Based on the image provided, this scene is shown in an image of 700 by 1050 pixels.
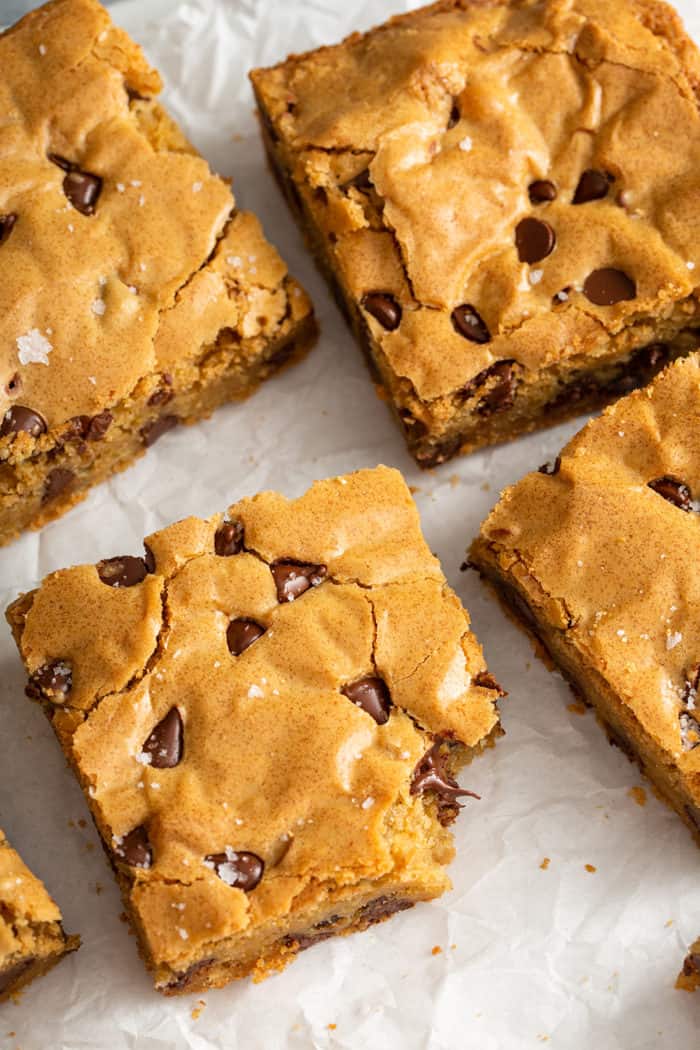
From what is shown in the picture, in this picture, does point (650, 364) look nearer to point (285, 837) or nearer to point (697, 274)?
point (697, 274)

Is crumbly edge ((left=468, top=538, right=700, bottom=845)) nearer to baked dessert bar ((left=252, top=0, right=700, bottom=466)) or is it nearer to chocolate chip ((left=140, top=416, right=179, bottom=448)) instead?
baked dessert bar ((left=252, top=0, right=700, bottom=466))

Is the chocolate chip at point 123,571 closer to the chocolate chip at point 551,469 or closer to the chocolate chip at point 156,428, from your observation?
the chocolate chip at point 156,428

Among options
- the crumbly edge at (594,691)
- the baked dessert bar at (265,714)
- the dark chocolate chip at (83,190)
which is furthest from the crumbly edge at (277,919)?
the dark chocolate chip at (83,190)

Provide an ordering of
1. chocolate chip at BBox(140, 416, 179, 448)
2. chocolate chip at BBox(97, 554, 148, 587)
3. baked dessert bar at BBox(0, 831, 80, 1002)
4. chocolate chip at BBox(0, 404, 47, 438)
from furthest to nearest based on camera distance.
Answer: chocolate chip at BBox(140, 416, 179, 448) → chocolate chip at BBox(0, 404, 47, 438) → chocolate chip at BBox(97, 554, 148, 587) → baked dessert bar at BBox(0, 831, 80, 1002)

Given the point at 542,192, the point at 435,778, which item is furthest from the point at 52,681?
the point at 542,192

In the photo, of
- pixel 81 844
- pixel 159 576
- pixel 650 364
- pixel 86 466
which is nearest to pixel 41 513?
pixel 86 466

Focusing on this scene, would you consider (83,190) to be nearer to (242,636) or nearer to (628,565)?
(242,636)

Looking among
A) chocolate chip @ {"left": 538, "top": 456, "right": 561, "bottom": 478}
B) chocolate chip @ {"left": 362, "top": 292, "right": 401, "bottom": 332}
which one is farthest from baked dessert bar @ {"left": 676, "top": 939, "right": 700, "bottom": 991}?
chocolate chip @ {"left": 362, "top": 292, "right": 401, "bottom": 332}
